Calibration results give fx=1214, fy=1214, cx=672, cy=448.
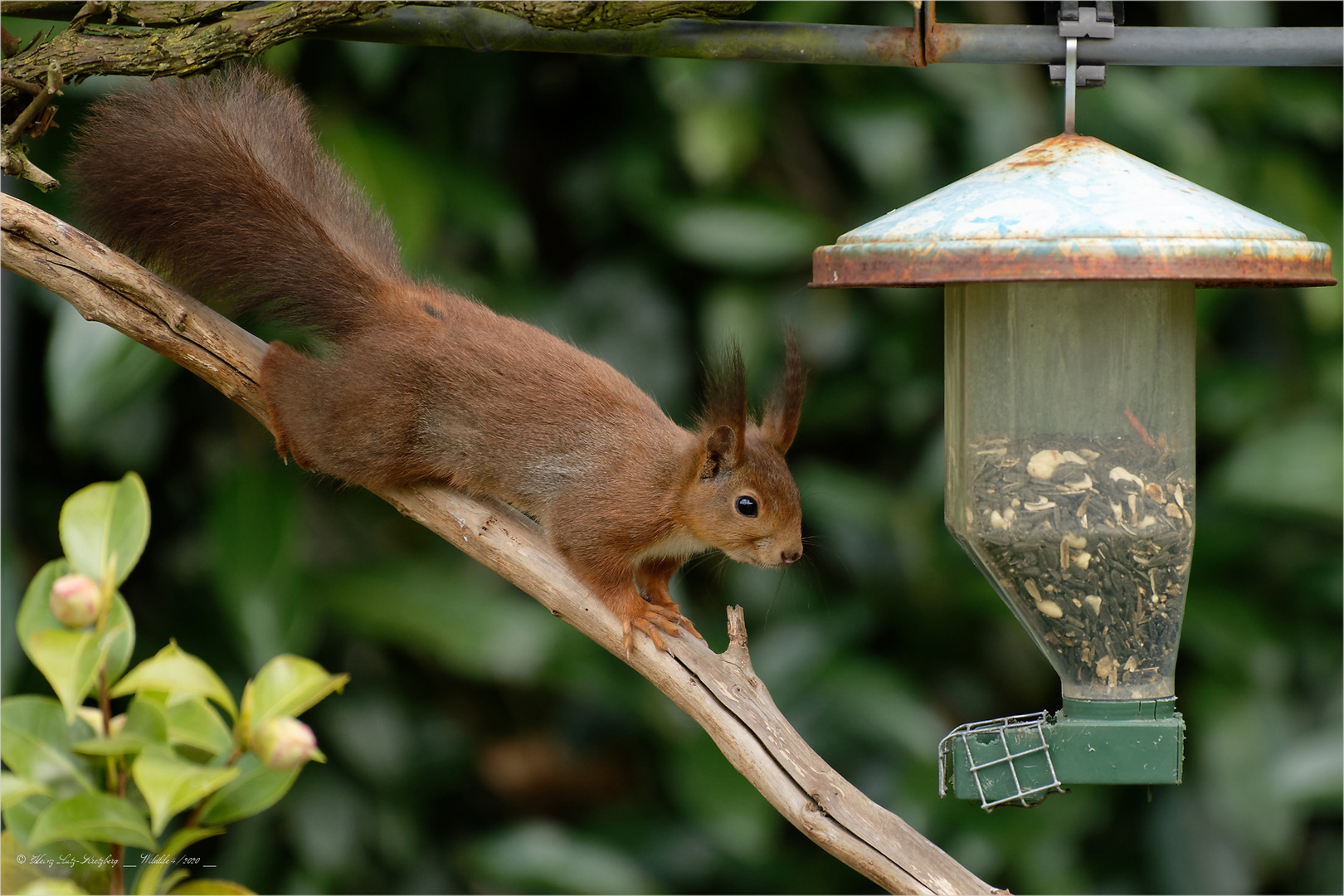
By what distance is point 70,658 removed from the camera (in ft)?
2.12

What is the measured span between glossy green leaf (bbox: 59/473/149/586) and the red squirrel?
22.5 inches

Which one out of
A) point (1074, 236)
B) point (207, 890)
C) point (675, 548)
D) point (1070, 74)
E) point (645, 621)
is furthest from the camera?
point (675, 548)

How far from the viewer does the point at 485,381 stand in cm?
132

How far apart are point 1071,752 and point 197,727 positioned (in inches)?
28.5

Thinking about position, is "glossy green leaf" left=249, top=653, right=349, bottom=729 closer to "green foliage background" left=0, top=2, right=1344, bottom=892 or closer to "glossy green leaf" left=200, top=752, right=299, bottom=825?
"glossy green leaf" left=200, top=752, right=299, bottom=825

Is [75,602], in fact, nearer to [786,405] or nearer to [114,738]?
[114,738]

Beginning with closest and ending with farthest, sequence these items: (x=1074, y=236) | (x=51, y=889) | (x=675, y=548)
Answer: (x=51, y=889) → (x=1074, y=236) → (x=675, y=548)

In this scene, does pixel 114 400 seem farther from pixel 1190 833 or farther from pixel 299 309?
pixel 1190 833

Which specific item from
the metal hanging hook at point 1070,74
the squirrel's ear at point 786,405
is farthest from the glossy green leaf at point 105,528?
the metal hanging hook at point 1070,74

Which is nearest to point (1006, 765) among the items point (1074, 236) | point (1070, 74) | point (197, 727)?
point (1074, 236)

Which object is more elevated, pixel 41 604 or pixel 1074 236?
pixel 1074 236

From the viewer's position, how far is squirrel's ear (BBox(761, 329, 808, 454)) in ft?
4.15

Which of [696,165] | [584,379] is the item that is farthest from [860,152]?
[584,379]

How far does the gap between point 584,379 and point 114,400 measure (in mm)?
660
